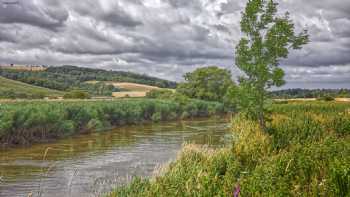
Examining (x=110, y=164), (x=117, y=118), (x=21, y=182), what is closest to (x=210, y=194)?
(x=21, y=182)

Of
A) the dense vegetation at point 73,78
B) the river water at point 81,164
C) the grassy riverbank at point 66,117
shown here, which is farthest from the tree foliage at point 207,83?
the river water at point 81,164

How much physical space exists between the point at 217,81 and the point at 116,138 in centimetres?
5532

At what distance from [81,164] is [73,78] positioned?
398ft

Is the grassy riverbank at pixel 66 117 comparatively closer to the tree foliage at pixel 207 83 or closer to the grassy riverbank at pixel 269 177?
the tree foliage at pixel 207 83

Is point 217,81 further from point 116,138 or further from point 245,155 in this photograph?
point 245,155

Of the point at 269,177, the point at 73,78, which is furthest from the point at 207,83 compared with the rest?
the point at 269,177

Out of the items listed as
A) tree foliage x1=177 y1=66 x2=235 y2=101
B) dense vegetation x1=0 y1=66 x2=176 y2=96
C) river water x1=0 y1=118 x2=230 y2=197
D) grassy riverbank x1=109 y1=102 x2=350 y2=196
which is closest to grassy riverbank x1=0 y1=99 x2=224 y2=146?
river water x1=0 y1=118 x2=230 y2=197

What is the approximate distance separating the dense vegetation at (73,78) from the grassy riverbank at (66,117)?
48660mm

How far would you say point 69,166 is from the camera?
24.2 m

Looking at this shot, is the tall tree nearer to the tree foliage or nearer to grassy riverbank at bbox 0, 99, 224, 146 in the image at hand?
grassy riverbank at bbox 0, 99, 224, 146

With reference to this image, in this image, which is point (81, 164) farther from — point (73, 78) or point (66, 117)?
point (73, 78)

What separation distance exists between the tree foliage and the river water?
52.2m

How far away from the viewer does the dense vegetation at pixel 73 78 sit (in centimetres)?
12069

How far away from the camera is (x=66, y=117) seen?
143 ft
